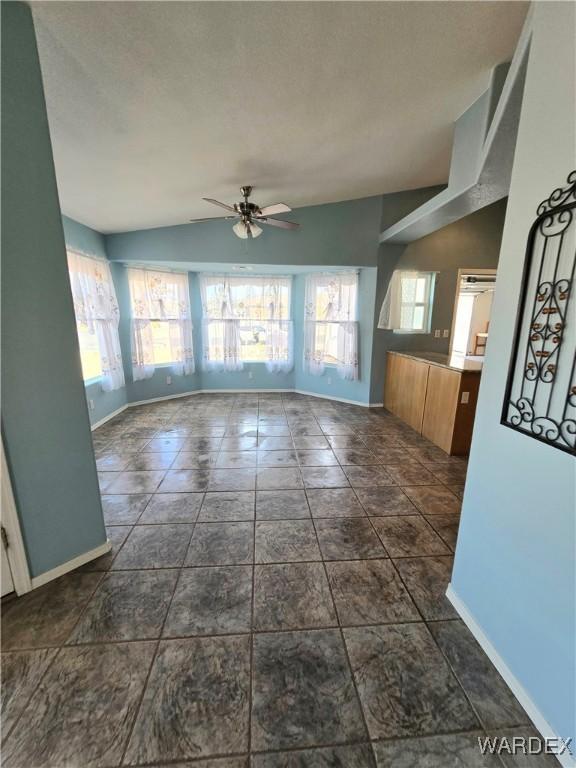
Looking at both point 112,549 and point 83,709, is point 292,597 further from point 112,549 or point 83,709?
point 112,549

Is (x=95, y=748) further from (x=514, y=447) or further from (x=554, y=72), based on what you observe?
(x=554, y=72)

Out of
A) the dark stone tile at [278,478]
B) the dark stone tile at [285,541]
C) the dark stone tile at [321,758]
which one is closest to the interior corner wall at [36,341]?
the dark stone tile at [285,541]

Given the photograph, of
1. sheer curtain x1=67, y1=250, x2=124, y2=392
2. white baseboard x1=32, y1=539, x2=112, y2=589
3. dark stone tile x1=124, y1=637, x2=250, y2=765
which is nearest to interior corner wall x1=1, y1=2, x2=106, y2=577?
white baseboard x1=32, y1=539, x2=112, y2=589

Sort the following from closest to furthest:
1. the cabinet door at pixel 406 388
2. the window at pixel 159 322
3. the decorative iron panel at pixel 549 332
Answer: the decorative iron panel at pixel 549 332, the cabinet door at pixel 406 388, the window at pixel 159 322

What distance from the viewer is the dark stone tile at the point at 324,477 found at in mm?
2508

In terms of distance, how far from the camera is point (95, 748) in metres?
0.97

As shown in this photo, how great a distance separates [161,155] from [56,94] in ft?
2.49

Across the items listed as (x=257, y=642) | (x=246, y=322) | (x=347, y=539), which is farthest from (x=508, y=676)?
(x=246, y=322)

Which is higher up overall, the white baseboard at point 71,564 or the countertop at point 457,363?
the countertop at point 457,363

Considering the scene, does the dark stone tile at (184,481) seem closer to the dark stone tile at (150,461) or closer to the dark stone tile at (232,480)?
the dark stone tile at (232,480)

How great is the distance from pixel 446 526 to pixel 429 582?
539 millimetres

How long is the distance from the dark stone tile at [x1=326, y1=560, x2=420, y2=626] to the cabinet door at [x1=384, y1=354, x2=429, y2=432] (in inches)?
89.8

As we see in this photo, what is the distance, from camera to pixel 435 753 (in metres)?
0.97

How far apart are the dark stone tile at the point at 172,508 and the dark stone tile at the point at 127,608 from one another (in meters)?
0.44
